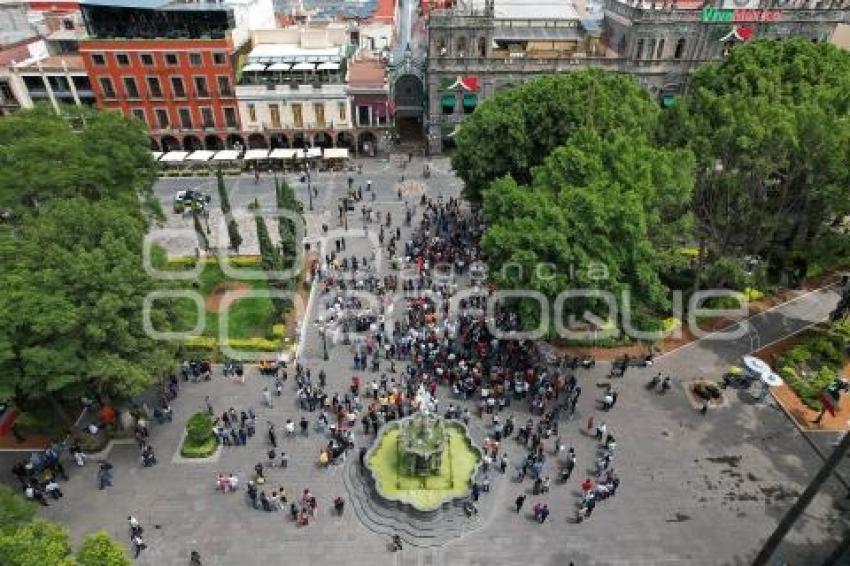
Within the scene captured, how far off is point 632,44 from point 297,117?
1311 inches

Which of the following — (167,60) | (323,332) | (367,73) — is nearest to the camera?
(323,332)

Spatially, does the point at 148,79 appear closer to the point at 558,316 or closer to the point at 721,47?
the point at 558,316

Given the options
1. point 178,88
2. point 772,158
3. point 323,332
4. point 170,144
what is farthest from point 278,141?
point 772,158

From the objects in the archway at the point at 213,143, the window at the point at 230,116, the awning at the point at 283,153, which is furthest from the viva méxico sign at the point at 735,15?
the archway at the point at 213,143

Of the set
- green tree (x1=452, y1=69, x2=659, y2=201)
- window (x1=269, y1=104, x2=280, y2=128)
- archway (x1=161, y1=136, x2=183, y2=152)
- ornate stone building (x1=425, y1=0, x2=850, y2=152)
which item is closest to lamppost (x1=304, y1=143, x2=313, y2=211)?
window (x1=269, y1=104, x2=280, y2=128)

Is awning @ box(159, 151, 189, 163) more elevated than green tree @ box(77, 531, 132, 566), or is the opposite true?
green tree @ box(77, 531, 132, 566)

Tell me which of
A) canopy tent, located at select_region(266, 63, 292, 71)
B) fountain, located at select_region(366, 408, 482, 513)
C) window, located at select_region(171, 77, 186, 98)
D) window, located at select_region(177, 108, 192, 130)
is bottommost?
fountain, located at select_region(366, 408, 482, 513)

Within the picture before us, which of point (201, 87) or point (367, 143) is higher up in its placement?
point (201, 87)

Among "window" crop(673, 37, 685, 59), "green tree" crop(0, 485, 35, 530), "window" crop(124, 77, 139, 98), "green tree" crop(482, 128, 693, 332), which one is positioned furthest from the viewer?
"window" crop(673, 37, 685, 59)

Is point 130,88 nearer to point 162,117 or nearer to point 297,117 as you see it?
point 162,117

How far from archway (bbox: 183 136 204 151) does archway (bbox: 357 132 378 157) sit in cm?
1602

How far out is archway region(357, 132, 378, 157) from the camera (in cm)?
5972

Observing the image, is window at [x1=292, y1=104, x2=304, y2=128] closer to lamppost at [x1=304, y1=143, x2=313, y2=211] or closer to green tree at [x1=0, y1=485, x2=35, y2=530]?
lamppost at [x1=304, y1=143, x2=313, y2=211]

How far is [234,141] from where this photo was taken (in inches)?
2338
